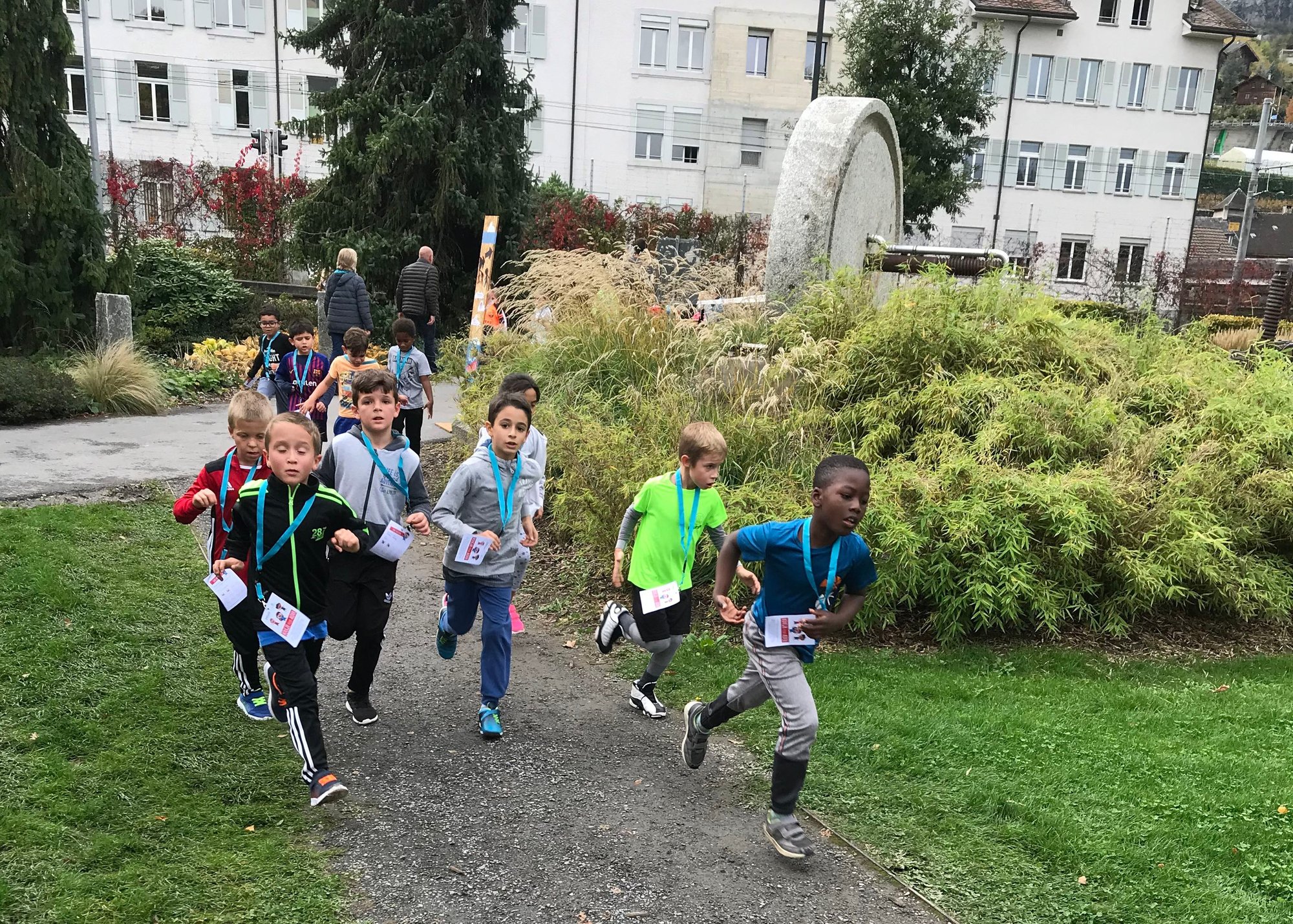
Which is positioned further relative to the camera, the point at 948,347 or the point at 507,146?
the point at 507,146

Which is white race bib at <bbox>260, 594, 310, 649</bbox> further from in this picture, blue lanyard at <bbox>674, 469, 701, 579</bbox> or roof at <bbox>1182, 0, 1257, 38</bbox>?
roof at <bbox>1182, 0, 1257, 38</bbox>

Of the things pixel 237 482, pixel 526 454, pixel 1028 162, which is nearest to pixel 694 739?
pixel 526 454

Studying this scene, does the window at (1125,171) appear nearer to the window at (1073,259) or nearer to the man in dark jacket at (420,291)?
the window at (1073,259)

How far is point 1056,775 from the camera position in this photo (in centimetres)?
434

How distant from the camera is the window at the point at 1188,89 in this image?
4338cm

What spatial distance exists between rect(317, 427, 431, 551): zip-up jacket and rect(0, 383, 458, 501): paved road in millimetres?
4824

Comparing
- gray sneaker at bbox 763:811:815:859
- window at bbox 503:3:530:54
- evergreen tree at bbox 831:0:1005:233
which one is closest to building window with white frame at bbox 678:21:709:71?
window at bbox 503:3:530:54

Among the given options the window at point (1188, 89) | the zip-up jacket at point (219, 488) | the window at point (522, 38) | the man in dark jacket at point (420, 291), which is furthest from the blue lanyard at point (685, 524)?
the window at point (1188, 89)

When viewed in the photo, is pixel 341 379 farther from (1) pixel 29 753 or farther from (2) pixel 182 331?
(2) pixel 182 331

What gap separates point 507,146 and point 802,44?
78.3 feet

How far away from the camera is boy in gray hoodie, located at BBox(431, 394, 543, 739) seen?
457 centimetres

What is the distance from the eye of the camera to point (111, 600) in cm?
585

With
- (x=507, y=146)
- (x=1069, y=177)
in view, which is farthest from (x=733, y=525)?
(x=1069, y=177)

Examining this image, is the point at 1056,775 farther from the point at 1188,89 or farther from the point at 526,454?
the point at 1188,89
